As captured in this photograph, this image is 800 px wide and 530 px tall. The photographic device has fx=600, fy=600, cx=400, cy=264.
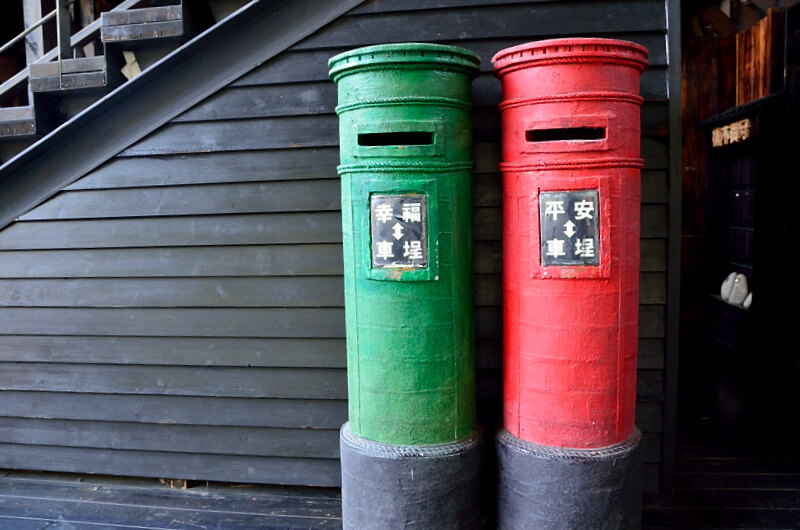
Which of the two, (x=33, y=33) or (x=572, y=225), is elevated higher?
(x=33, y=33)

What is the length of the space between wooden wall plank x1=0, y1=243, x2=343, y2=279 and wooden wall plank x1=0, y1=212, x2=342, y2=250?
0.04m

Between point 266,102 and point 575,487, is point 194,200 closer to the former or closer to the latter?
point 266,102

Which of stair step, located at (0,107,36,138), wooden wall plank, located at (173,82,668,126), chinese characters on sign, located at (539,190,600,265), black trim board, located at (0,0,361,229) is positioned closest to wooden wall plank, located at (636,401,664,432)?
chinese characters on sign, located at (539,190,600,265)

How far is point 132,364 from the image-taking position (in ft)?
10.9

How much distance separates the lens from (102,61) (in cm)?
317

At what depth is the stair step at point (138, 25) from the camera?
10.1 feet

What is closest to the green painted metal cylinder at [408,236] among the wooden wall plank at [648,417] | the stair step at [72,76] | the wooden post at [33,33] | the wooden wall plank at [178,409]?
the wooden wall plank at [178,409]

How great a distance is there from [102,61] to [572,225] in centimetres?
258

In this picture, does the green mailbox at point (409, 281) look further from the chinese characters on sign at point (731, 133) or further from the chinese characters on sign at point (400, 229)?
the chinese characters on sign at point (731, 133)

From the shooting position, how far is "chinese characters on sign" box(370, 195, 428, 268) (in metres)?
2.28

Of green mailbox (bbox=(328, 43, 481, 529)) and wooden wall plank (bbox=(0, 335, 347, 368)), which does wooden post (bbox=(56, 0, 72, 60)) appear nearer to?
wooden wall plank (bbox=(0, 335, 347, 368))

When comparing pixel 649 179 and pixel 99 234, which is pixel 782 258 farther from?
pixel 99 234

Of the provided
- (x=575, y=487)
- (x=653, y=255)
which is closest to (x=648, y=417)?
(x=653, y=255)

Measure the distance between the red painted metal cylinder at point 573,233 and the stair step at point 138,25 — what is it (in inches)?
70.5
